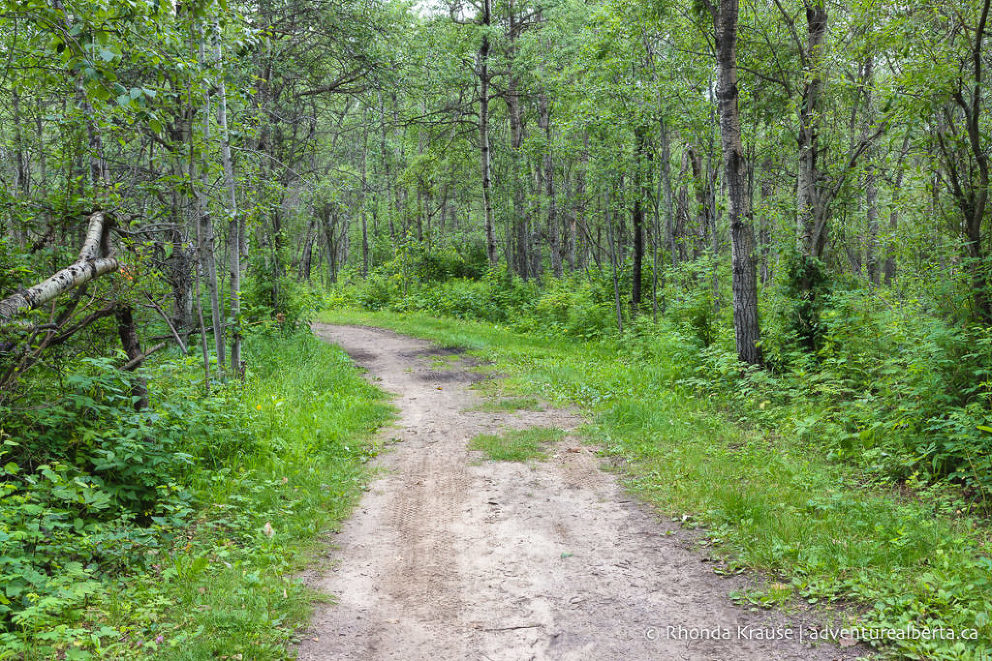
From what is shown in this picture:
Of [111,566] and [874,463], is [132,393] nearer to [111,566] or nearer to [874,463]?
[111,566]

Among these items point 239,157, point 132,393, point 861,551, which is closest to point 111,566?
point 132,393

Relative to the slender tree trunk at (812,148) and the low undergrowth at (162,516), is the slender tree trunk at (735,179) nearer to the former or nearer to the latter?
the slender tree trunk at (812,148)

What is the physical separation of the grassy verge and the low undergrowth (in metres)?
3.21

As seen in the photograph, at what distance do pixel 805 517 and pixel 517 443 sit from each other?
342cm

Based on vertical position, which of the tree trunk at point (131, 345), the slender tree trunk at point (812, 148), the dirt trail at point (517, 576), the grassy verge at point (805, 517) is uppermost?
the slender tree trunk at point (812, 148)

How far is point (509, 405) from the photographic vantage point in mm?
9164

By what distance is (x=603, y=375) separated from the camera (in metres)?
10.7

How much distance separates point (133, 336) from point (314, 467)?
7.51 feet

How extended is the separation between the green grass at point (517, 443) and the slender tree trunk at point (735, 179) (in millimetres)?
3392

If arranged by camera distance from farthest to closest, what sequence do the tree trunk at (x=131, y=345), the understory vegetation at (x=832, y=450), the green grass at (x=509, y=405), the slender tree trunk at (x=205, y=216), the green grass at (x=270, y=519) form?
the green grass at (x=509, y=405) < the slender tree trunk at (x=205, y=216) < the tree trunk at (x=131, y=345) < the understory vegetation at (x=832, y=450) < the green grass at (x=270, y=519)

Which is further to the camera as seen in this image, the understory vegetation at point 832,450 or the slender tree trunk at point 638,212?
the slender tree trunk at point 638,212

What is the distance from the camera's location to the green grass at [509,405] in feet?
29.6

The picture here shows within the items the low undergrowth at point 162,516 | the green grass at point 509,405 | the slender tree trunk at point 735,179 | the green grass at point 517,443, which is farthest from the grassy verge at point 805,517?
the low undergrowth at point 162,516

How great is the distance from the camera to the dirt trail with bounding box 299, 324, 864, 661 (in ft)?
11.4
